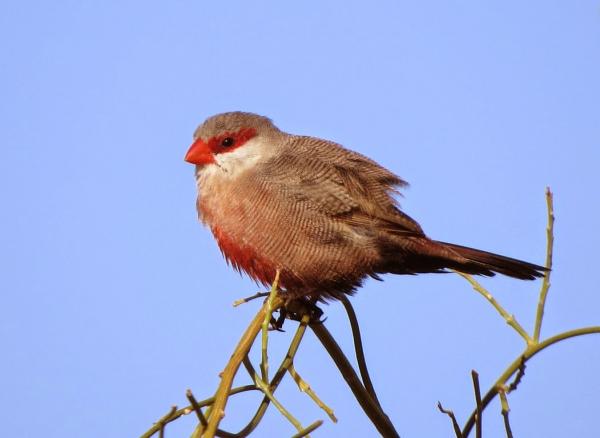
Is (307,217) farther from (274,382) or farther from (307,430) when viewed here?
(307,430)

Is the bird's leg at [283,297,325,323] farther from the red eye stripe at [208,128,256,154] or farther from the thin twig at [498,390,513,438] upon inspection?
the thin twig at [498,390,513,438]

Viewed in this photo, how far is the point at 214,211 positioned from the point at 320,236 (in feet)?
2.18

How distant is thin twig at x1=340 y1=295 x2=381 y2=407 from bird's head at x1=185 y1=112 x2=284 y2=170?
158 centimetres

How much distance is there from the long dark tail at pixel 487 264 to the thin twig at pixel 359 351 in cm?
121

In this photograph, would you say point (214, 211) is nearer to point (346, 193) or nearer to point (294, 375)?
point (346, 193)

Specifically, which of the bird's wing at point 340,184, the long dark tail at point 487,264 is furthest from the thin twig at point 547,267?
the bird's wing at point 340,184

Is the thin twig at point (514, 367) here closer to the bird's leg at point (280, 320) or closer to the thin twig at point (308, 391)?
the thin twig at point (308, 391)

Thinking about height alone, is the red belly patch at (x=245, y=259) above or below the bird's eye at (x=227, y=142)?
below

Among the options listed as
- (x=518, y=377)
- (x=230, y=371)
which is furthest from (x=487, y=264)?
(x=230, y=371)

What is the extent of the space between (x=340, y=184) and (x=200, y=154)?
90 cm

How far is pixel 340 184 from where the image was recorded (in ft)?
17.5

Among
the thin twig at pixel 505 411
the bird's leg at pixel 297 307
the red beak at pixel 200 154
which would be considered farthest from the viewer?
the red beak at pixel 200 154

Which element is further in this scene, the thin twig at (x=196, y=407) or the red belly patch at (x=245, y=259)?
the red belly patch at (x=245, y=259)

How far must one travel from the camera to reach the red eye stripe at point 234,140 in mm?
5496
